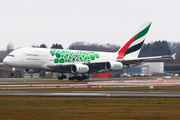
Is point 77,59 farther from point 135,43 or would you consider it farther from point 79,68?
point 135,43

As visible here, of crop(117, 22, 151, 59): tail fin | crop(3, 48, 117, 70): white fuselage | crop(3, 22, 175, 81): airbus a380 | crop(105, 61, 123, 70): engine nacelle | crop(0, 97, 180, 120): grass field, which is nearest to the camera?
crop(0, 97, 180, 120): grass field

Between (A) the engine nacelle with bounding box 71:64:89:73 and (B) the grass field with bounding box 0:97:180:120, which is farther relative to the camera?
(A) the engine nacelle with bounding box 71:64:89:73

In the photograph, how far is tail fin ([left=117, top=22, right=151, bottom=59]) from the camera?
60875 millimetres

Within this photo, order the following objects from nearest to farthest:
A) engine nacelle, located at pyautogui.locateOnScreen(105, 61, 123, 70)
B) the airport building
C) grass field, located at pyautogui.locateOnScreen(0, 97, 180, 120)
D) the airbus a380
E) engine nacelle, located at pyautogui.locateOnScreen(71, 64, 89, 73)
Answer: grass field, located at pyautogui.locateOnScreen(0, 97, 180, 120)
the airbus a380
engine nacelle, located at pyautogui.locateOnScreen(71, 64, 89, 73)
engine nacelle, located at pyautogui.locateOnScreen(105, 61, 123, 70)
the airport building

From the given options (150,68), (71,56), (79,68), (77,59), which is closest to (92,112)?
(79,68)

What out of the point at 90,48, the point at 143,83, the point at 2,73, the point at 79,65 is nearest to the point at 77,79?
the point at 79,65

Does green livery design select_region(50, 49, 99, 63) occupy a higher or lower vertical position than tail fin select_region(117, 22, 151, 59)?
lower

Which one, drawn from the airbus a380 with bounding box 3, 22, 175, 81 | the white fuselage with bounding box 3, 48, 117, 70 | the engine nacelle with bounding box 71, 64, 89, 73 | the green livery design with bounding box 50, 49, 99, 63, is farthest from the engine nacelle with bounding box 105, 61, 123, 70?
the white fuselage with bounding box 3, 48, 117, 70

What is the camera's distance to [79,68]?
52.4 meters

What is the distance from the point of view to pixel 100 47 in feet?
438

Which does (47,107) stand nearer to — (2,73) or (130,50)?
(130,50)

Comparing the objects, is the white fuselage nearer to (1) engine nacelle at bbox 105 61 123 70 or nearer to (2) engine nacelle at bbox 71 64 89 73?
(2) engine nacelle at bbox 71 64 89 73

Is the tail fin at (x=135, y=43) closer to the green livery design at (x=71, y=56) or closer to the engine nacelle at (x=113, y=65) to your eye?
the green livery design at (x=71, y=56)

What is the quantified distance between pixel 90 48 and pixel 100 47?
608 cm
